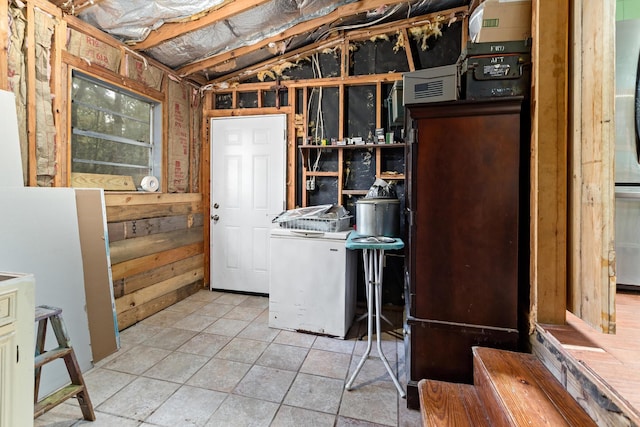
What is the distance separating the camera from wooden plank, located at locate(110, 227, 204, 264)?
271 centimetres

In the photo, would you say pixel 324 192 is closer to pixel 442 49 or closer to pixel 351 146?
pixel 351 146

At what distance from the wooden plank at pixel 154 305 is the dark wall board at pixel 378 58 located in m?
3.19

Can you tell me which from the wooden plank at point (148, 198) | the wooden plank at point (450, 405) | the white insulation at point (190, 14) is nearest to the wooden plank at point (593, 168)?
the wooden plank at point (450, 405)

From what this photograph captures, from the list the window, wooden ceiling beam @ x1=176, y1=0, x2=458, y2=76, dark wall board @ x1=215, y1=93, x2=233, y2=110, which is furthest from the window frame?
dark wall board @ x1=215, y1=93, x2=233, y2=110

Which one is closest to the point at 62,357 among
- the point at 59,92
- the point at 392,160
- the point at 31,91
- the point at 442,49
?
the point at 31,91

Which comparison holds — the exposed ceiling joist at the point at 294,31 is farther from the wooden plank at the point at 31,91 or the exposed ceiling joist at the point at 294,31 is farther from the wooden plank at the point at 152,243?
the wooden plank at the point at 152,243

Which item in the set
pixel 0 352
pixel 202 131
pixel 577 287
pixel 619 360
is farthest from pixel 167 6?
pixel 619 360

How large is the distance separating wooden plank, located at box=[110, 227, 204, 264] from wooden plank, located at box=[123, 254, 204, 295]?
194mm

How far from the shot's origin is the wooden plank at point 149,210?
2.66 m

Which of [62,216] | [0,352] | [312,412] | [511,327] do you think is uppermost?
[62,216]

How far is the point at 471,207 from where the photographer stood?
1.64 m

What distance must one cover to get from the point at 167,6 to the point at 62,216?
1.78m

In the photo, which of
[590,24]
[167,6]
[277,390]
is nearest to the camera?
[590,24]

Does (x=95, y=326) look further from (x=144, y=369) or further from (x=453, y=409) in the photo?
(x=453, y=409)
